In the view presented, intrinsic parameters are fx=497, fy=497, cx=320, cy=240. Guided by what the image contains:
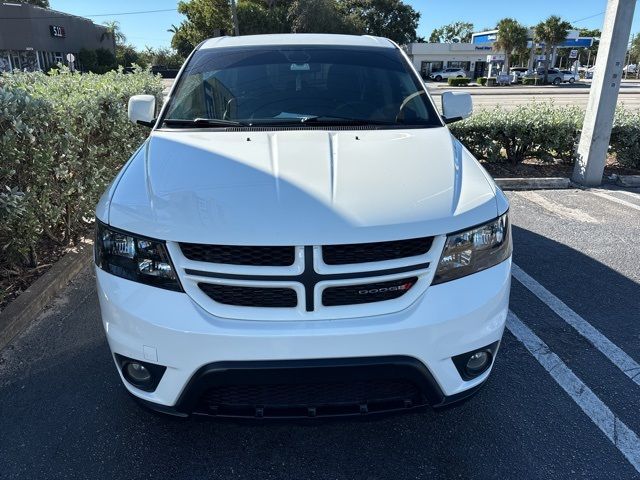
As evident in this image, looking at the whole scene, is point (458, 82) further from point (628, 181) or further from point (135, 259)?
point (135, 259)

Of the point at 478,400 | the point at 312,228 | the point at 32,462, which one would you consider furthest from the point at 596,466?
the point at 32,462

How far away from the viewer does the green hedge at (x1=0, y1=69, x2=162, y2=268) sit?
11.6 feet

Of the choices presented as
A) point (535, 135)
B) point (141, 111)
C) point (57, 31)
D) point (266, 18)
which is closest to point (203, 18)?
point (266, 18)

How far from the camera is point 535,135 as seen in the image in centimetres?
741

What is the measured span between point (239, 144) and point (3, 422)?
1852mm

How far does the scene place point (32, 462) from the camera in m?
2.26

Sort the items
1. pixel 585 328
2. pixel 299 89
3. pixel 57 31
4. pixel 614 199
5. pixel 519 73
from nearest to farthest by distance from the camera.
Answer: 1. pixel 299 89
2. pixel 585 328
3. pixel 614 199
4. pixel 57 31
5. pixel 519 73

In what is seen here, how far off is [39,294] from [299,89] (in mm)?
2424

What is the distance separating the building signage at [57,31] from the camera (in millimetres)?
42812

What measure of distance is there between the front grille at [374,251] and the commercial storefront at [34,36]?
1697 inches

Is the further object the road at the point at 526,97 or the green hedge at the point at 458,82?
the green hedge at the point at 458,82

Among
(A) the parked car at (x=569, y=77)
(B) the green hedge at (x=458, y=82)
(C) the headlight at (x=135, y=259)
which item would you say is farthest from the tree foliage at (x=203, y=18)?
(C) the headlight at (x=135, y=259)

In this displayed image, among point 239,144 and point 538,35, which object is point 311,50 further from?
point 538,35

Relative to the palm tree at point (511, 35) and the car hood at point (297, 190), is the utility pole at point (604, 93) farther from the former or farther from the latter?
the palm tree at point (511, 35)
